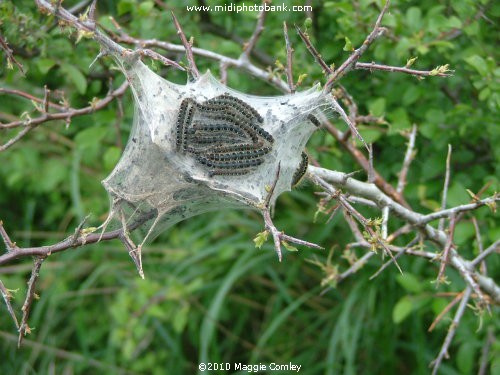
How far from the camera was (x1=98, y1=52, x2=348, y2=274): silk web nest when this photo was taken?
2.05 meters

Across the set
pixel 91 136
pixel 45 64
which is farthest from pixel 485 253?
pixel 45 64

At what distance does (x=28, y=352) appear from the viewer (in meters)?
5.02

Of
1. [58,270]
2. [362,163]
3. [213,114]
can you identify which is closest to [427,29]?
[362,163]

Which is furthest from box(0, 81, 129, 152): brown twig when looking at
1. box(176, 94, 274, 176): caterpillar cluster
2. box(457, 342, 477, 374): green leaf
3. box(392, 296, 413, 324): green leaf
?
box(457, 342, 477, 374): green leaf

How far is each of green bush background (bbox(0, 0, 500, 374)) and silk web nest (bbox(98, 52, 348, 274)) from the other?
560 millimetres

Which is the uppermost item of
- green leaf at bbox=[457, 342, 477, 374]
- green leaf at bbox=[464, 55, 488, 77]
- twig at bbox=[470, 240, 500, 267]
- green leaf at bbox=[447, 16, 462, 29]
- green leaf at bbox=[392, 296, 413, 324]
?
green leaf at bbox=[447, 16, 462, 29]

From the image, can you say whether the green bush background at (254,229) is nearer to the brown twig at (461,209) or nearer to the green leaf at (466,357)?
the green leaf at (466,357)

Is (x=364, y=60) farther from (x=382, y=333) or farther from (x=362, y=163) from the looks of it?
(x=382, y=333)

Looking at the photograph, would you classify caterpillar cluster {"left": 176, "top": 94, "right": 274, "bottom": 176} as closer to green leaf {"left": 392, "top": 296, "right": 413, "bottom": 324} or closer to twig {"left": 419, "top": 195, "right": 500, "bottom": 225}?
twig {"left": 419, "top": 195, "right": 500, "bottom": 225}

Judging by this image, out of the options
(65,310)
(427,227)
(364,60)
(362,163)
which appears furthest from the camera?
(65,310)

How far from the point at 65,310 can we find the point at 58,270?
1.16 feet

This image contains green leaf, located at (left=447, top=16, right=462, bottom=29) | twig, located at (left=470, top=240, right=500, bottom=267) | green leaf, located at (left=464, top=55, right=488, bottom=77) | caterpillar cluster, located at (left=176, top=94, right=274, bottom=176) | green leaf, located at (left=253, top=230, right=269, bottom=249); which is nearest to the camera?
green leaf, located at (left=253, top=230, right=269, bottom=249)

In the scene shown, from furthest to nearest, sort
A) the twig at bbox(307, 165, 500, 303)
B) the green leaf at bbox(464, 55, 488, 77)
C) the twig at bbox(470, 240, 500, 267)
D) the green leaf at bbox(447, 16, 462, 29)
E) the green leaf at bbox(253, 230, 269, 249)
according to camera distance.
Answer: the green leaf at bbox(447, 16, 462, 29) → the green leaf at bbox(464, 55, 488, 77) → the twig at bbox(470, 240, 500, 267) → the twig at bbox(307, 165, 500, 303) → the green leaf at bbox(253, 230, 269, 249)

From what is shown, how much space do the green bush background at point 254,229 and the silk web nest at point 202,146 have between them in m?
0.56
